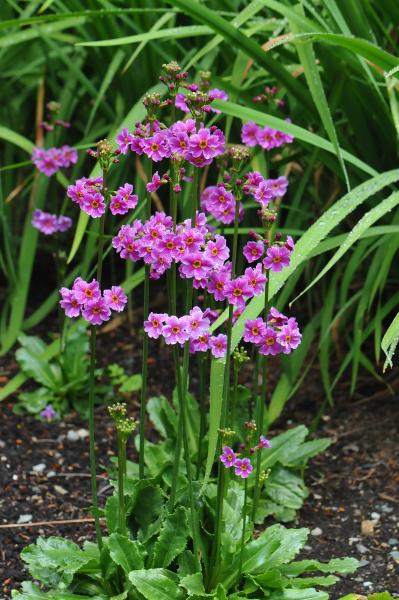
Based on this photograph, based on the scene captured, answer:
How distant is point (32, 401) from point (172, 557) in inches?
48.2

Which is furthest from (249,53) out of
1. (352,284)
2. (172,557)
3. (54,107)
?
(172,557)

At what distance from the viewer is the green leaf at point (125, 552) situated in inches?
79.5

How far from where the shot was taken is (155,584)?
202 centimetres

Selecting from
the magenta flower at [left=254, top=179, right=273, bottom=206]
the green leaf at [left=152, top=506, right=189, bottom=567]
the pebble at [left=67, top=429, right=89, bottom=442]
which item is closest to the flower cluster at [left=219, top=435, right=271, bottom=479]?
the green leaf at [left=152, top=506, right=189, bottom=567]

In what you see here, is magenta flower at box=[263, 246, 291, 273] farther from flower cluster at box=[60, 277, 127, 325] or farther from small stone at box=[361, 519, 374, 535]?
small stone at box=[361, 519, 374, 535]

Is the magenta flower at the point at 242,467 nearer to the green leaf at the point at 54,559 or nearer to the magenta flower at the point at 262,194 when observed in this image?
the green leaf at the point at 54,559

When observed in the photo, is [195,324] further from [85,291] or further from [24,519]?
[24,519]

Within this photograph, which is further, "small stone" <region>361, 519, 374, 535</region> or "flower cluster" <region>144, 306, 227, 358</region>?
"small stone" <region>361, 519, 374, 535</region>

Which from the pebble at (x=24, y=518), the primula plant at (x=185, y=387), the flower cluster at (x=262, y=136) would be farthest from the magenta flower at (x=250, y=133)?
the pebble at (x=24, y=518)

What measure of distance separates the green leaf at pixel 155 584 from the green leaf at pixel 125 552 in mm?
40

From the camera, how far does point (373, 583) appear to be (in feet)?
7.92

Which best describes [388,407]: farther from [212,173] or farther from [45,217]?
[45,217]

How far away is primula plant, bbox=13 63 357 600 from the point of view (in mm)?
1852

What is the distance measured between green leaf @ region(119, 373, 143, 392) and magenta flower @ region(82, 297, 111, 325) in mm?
1295
